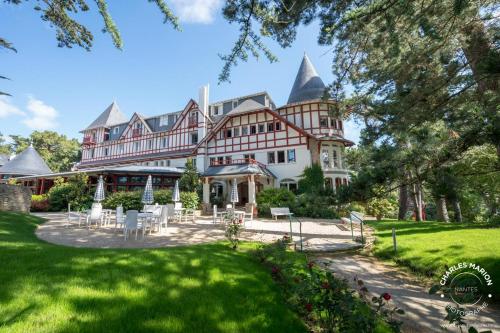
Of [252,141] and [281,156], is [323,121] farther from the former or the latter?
[252,141]

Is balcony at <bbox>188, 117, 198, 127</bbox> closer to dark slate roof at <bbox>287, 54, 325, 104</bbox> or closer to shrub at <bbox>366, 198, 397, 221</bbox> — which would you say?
dark slate roof at <bbox>287, 54, 325, 104</bbox>

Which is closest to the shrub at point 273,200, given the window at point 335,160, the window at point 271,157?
the window at point 271,157

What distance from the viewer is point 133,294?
3.63m

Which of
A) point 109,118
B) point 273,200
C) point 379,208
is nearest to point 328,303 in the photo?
point 273,200

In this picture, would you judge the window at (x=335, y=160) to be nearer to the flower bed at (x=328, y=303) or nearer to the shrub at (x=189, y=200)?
the shrub at (x=189, y=200)

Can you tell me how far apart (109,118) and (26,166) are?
1241cm

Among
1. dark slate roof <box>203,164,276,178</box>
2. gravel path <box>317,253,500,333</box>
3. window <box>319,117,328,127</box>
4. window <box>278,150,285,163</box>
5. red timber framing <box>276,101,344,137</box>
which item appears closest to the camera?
gravel path <box>317,253,500,333</box>

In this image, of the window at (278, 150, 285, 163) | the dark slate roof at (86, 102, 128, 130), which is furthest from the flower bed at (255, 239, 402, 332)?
the dark slate roof at (86, 102, 128, 130)

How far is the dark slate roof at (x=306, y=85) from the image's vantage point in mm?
24453

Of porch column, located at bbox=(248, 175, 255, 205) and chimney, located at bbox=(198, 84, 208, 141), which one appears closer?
porch column, located at bbox=(248, 175, 255, 205)

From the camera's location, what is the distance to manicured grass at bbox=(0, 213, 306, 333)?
119 inches

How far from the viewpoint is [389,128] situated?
550 centimetres

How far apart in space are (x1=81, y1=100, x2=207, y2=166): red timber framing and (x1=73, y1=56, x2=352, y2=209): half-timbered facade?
122 millimetres

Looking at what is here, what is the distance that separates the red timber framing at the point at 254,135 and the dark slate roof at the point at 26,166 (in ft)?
87.5
